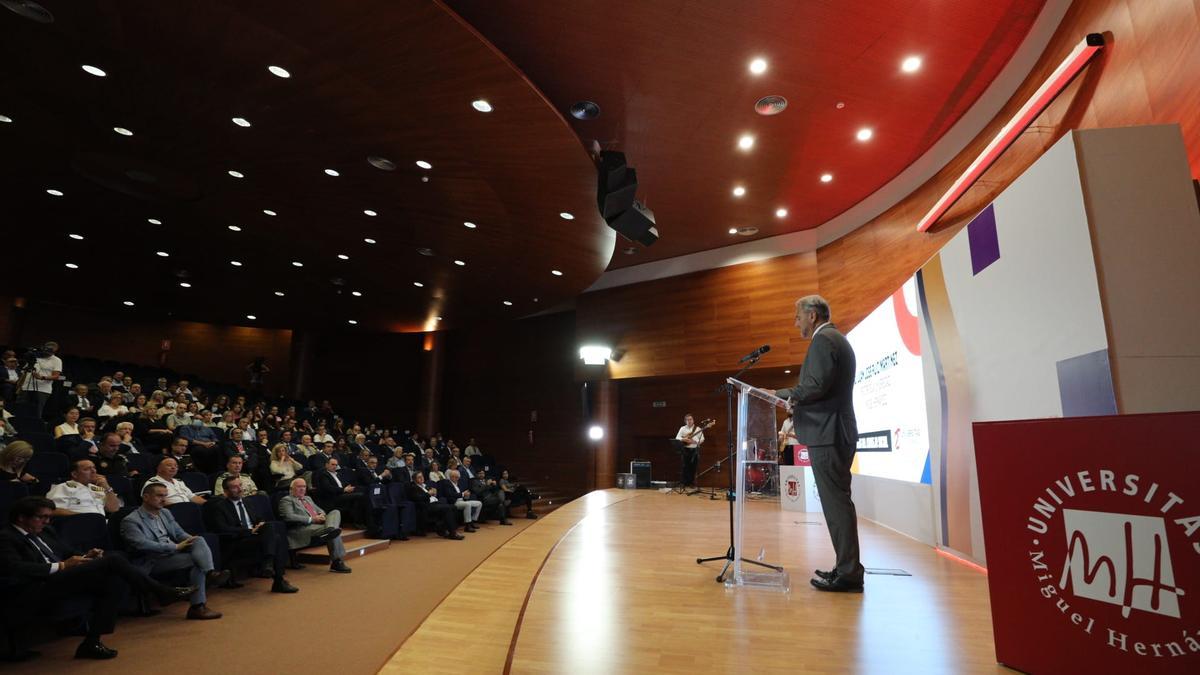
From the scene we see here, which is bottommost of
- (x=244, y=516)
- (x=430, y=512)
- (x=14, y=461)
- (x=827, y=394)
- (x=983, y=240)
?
(x=430, y=512)

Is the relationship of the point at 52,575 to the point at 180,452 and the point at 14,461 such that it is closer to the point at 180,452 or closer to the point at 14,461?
the point at 14,461

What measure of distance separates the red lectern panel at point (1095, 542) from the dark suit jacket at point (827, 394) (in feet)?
2.72

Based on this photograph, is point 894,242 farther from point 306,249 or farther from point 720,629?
point 306,249

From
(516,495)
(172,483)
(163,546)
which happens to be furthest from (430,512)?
(163,546)

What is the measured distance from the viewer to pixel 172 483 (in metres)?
4.89

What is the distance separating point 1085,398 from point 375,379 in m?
15.4

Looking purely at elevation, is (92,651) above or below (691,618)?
below

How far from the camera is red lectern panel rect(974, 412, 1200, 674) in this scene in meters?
1.40

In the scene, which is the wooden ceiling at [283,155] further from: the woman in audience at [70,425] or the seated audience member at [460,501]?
the seated audience member at [460,501]

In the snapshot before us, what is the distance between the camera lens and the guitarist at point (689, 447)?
31.6 ft

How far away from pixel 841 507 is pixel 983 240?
1.95m

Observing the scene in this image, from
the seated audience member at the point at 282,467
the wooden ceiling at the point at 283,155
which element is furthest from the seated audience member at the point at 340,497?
the wooden ceiling at the point at 283,155

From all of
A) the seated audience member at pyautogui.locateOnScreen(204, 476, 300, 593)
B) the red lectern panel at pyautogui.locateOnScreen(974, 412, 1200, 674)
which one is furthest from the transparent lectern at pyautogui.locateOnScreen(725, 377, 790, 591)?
the seated audience member at pyautogui.locateOnScreen(204, 476, 300, 593)

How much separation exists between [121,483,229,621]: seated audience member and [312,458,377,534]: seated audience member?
279 centimetres
